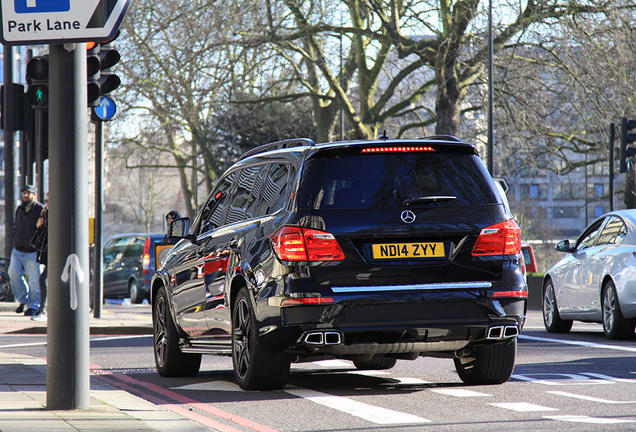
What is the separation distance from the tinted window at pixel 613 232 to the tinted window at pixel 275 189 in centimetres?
611

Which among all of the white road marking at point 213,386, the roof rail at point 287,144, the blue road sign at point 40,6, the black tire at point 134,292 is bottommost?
the black tire at point 134,292

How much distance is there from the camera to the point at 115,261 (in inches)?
1078

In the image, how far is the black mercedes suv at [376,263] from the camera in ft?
22.6

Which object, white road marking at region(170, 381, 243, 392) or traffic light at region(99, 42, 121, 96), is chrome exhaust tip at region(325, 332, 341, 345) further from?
traffic light at region(99, 42, 121, 96)

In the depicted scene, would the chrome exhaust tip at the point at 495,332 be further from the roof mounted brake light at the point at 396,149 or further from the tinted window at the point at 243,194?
the tinted window at the point at 243,194

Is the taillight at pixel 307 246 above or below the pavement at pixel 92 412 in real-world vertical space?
above

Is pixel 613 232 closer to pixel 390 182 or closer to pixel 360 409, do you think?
pixel 390 182

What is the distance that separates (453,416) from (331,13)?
20.3 metres

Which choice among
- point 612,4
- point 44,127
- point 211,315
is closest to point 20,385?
point 211,315

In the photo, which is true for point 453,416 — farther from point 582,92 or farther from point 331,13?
point 331,13

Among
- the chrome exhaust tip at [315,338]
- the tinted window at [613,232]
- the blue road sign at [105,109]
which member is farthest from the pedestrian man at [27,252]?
the chrome exhaust tip at [315,338]

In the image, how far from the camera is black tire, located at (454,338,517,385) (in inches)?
303

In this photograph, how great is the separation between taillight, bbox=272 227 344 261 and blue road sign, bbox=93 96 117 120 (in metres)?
8.40

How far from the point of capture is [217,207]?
8906 millimetres
